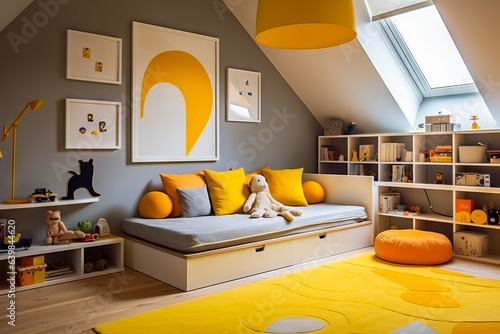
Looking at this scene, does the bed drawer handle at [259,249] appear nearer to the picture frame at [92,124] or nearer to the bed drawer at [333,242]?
the bed drawer at [333,242]

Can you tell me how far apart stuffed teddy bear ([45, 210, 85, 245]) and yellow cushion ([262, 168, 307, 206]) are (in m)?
1.97

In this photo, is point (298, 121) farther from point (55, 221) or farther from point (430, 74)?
point (55, 221)

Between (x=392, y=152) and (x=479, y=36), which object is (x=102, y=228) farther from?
(x=479, y=36)

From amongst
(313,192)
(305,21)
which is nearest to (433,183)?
(313,192)

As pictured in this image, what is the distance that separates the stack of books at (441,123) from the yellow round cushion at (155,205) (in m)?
2.69

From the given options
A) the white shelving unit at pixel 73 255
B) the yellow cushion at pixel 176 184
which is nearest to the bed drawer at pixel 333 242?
the yellow cushion at pixel 176 184

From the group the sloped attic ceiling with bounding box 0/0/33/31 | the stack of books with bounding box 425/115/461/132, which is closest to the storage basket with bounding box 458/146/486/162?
the stack of books with bounding box 425/115/461/132

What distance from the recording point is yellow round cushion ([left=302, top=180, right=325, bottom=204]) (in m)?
4.80

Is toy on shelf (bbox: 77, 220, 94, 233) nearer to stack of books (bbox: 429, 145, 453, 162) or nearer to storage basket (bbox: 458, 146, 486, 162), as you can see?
stack of books (bbox: 429, 145, 453, 162)

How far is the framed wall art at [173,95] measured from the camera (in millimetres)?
3940

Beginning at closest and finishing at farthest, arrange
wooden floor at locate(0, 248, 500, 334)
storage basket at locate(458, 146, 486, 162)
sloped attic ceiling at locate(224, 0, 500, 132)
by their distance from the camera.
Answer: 1. wooden floor at locate(0, 248, 500, 334)
2. sloped attic ceiling at locate(224, 0, 500, 132)
3. storage basket at locate(458, 146, 486, 162)

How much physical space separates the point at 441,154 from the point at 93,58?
335 cm

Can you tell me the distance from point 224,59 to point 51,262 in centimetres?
253

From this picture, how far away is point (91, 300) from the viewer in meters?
2.88
